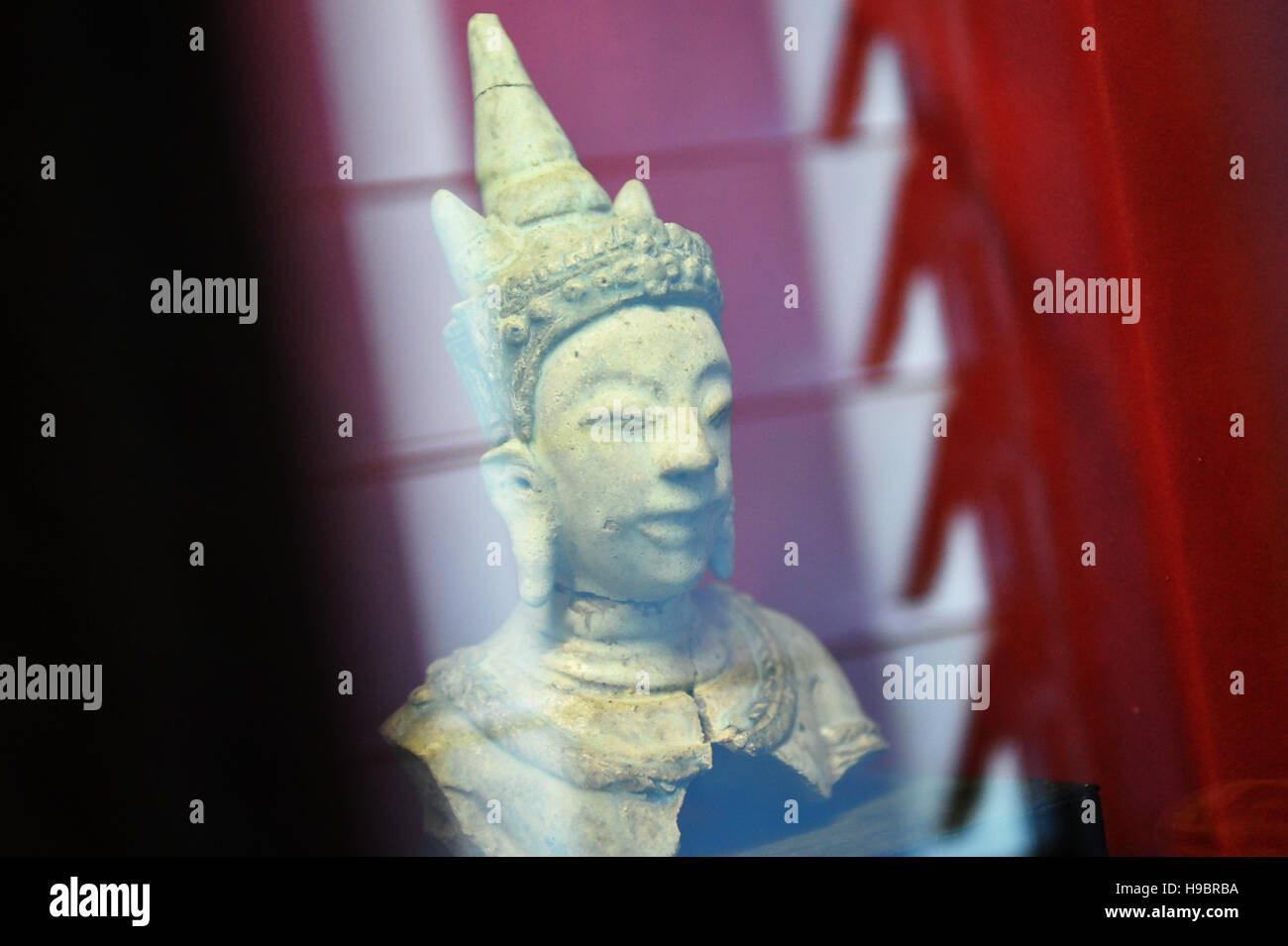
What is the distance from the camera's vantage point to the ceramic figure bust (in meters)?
2.93

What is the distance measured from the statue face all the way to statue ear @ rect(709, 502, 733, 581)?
143mm

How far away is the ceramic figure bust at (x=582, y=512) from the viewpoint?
9.61 feet

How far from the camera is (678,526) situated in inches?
117

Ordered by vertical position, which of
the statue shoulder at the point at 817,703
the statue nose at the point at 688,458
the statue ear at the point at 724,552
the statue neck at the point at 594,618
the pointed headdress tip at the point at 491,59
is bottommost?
the statue shoulder at the point at 817,703

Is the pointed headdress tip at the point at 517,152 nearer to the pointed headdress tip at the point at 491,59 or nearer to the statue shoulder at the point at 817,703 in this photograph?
the pointed headdress tip at the point at 491,59

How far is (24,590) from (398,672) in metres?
0.80

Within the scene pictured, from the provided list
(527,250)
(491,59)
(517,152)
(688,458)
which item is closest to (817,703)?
(688,458)

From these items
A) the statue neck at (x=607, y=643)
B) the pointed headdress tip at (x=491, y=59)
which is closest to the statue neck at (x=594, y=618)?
the statue neck at (x=607, y=643)

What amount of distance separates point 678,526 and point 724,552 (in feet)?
0.86

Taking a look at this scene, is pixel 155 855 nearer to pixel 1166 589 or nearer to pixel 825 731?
pixel 825 731

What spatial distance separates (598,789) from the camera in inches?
115

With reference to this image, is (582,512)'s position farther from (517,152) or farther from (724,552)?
(517,152)

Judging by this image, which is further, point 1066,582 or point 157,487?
point 1066,582
